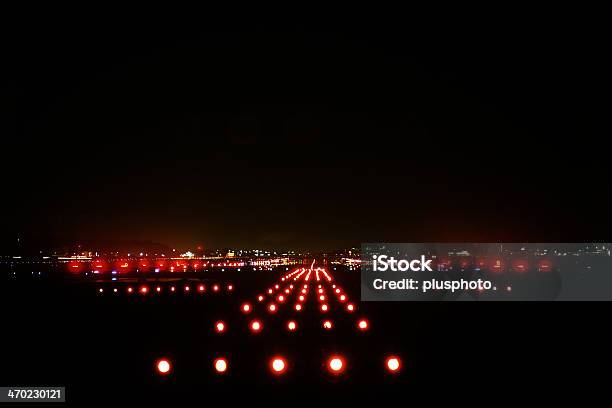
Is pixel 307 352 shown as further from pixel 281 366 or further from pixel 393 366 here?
pixel 393 366

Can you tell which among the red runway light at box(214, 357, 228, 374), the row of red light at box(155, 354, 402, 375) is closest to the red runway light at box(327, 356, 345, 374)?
the row of red light at box(155, 354, 402, 375)

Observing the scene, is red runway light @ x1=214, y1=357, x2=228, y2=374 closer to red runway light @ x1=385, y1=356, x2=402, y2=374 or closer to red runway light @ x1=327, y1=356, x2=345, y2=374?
red runway light @ x1=327, y1=356, x2=345, y2=374

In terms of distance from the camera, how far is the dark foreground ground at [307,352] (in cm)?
1238

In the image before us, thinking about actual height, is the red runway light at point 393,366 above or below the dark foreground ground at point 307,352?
above

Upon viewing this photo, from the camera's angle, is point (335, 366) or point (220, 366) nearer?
point (335, 366)

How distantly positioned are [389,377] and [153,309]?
1793 cm

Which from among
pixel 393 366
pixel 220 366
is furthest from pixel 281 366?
pixel 393 366

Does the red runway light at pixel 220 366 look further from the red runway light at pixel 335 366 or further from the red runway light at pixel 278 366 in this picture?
the red runway light at pixel 335 366

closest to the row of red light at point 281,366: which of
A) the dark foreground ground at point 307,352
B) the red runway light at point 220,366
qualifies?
the red runway light at point 220,366

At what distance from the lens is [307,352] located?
16906mm

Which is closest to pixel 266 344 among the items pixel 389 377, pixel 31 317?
pixel 389 377

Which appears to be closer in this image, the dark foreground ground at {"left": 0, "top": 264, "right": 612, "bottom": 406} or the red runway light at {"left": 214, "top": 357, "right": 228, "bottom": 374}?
the dark foreground ground at {"left": 0, "top": 264, "right": 612, "bottom": 406}

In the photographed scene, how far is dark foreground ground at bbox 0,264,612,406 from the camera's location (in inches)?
487

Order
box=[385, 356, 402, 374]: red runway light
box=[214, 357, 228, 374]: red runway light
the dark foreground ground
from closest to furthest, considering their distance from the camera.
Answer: the dark foreground ground < box=[385, 356, 402, 374]: red runway light < box=[214, 357, 228, 374]: red runway light
